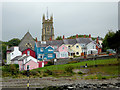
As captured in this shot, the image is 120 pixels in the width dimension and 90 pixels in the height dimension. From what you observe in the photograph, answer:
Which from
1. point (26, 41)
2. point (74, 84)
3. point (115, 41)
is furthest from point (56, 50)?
point (74, 84)

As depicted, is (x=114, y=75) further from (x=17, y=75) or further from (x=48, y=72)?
(x=17, y=75)

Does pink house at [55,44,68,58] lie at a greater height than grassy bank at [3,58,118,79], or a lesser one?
greater

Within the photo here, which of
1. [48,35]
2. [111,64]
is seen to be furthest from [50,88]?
[48,35]

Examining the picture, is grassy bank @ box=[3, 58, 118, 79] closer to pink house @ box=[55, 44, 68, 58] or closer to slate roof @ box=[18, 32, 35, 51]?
pink house @ box=[55, 44, 68, 58]

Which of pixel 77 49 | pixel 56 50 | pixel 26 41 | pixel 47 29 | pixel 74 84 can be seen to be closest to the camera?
pixel 74 84

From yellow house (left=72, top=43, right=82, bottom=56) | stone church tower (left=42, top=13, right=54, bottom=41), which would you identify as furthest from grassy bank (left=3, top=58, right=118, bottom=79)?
stone church tower (left=42, top=13, right=54, bottom=41)

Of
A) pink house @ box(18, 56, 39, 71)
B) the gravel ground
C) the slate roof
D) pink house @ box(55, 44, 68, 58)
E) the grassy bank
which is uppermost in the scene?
the slate roof

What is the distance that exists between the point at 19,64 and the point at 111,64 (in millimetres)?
22518

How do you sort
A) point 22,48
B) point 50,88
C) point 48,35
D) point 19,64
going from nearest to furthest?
point 50,88 → point 19,64 → point 22,48 → point 48,35

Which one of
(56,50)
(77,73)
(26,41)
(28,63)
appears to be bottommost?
(77,73)

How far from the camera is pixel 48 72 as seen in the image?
41.2 m

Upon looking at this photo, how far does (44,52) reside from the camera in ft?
193

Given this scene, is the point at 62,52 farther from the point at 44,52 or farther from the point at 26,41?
the point at 26,41

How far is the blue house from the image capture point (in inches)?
2299
